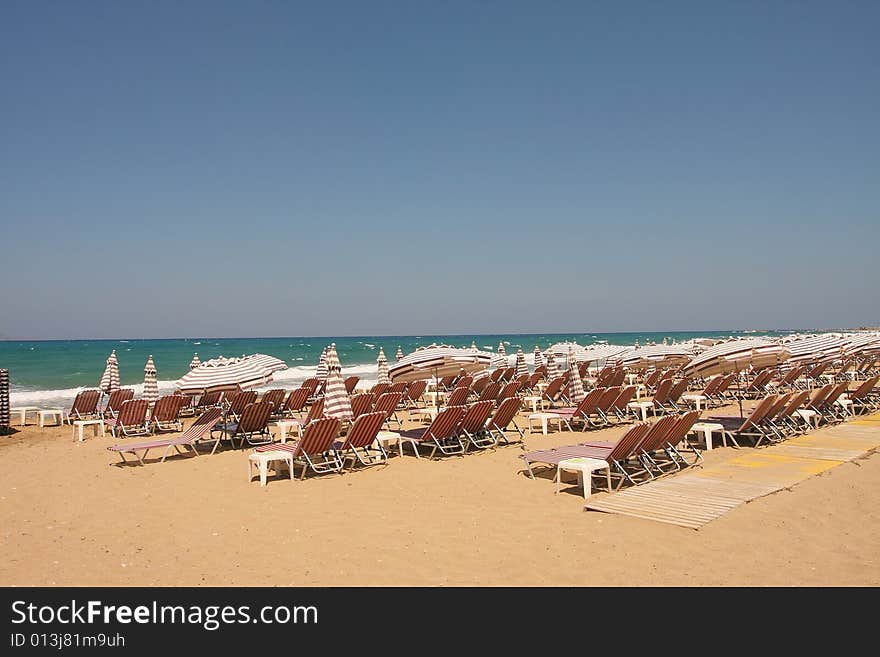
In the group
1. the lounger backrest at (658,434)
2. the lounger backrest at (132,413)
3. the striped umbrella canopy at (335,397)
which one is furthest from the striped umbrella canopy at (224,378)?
the lounger backrest at (658,434)

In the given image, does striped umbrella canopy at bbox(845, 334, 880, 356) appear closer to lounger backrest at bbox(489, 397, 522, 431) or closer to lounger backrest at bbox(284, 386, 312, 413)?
lounger backrest at bbox(489, 397, 522, 431)

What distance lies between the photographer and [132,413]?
11.3 metres

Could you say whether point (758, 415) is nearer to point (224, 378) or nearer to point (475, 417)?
point (475, 417)

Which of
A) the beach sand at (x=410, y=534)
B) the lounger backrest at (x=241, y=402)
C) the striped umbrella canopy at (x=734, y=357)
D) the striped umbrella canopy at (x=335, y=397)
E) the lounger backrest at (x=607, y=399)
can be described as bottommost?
the beach sand at (x=410, y=534)

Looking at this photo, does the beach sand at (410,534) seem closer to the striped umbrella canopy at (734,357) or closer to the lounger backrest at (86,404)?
the striped umbrella canopy at (734,357)

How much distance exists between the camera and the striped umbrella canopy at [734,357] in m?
10.2

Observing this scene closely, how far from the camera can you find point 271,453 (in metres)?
7.02

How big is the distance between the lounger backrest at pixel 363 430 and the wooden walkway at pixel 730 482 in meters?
2.93

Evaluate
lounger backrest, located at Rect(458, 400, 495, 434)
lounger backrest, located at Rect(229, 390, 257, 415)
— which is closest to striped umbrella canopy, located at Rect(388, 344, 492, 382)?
lounger backrest, located at Rect(458, 400, 495, 434)

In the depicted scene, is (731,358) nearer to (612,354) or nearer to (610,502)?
(610,502)

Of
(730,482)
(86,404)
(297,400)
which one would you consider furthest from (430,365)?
(86,404)

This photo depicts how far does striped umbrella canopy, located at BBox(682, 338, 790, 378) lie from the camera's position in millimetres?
10227
